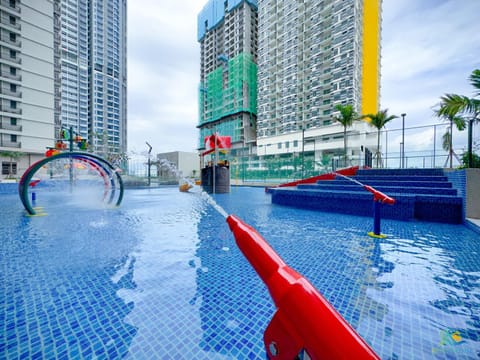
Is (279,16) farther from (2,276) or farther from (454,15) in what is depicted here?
(2,276)

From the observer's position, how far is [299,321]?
46 centimetres

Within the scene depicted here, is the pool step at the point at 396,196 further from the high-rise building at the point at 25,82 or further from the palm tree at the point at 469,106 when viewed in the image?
the high-rise building at the point at 25,82

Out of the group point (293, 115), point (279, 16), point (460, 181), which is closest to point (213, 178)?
point (460, 181)

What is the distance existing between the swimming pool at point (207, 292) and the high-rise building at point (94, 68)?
59530 mm

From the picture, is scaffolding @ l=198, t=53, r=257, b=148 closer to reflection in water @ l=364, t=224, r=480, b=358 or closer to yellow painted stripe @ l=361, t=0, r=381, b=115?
yellow painted stripe @ l=361, t=0, r=381, b=115

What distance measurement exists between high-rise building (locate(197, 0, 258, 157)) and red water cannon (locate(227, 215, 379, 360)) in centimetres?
4803

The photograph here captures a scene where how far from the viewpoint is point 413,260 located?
3395 mm

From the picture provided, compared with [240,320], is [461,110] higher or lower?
higher

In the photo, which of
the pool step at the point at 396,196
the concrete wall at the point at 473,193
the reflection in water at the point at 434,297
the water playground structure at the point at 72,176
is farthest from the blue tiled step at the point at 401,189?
the water playground structure at the point at 72,176

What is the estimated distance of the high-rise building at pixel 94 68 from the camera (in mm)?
58625

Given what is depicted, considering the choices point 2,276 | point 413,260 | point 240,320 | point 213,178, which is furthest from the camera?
point 213,178

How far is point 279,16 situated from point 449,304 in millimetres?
60648

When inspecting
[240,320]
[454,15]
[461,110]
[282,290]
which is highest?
[454,15]

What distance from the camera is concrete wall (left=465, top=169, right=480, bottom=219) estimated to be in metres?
5.52
